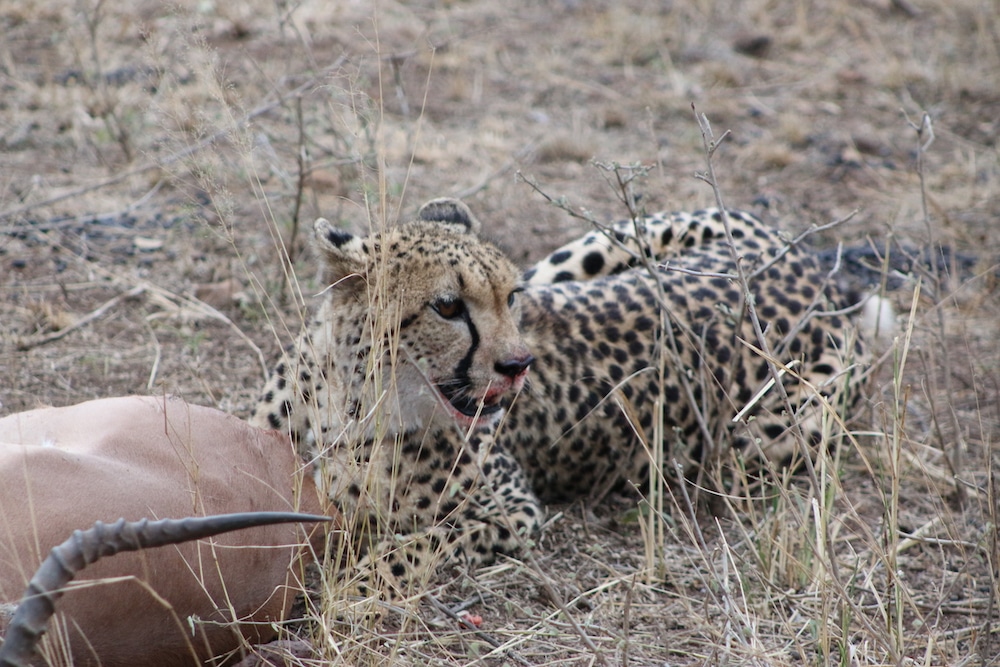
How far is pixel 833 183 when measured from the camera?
6.30 meters

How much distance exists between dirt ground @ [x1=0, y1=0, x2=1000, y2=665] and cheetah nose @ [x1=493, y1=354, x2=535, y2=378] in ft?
1.52

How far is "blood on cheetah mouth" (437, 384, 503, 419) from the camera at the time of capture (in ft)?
9.66

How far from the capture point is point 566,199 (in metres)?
3.10

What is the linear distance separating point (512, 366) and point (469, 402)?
0.56ft

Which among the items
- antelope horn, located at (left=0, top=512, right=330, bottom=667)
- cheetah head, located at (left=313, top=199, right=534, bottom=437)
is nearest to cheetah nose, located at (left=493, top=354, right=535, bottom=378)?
Answer: cheetah head, located at (left=313, top=199, right=534, bottom=437)

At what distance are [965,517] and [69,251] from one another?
354 centimetres

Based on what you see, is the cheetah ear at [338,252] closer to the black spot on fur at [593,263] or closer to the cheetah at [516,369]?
the cheetah at [516,369]

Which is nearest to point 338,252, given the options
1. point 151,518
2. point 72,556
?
point 151,518

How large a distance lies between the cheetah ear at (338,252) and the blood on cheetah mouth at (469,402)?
405mm

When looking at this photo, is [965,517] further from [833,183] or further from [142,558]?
[833,183]

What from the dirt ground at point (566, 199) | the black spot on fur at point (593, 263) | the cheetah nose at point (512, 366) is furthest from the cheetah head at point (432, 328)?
the black spot on fur at point (593, 263)

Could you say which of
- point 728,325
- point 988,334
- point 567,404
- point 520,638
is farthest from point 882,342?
point 520,638

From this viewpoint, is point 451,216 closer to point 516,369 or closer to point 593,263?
point 516,369

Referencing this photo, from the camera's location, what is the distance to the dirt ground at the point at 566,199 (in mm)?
2701
